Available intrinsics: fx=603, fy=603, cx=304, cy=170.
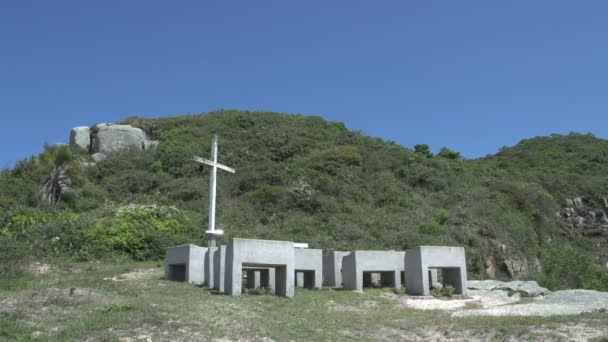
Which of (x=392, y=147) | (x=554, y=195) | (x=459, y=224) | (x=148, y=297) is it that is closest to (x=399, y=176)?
(x=392, y=147)

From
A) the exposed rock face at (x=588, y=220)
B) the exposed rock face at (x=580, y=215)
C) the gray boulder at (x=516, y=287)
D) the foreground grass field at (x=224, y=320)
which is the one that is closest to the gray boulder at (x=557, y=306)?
the gray boulder at (x=516, y=287)

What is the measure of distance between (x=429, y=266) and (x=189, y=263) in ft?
22.8

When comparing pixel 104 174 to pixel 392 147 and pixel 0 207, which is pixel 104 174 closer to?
pixel 0 207

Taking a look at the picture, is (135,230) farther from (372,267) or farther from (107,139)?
(107,139)

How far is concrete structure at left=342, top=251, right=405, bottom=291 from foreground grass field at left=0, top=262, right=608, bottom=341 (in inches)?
122

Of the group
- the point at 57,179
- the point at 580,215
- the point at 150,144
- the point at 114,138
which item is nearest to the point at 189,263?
the point at 57,179

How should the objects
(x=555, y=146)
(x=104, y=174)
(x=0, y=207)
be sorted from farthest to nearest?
(x=555, y=146), (x=104, y=174), (x=0, y=207)

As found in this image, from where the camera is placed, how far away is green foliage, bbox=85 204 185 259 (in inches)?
909

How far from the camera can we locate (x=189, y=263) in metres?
17.1

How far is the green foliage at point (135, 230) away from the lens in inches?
909

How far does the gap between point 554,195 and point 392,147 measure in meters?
12.1

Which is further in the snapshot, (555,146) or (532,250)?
(555,146)

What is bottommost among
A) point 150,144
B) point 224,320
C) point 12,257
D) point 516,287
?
point 224,320

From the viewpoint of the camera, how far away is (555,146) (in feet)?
218
